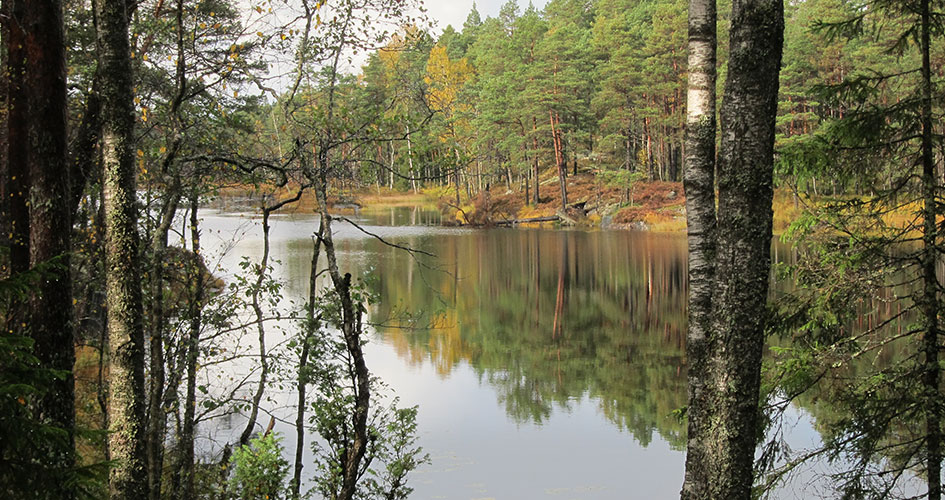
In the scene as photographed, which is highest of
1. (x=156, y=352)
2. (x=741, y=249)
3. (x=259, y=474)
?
(x=741, y=249)

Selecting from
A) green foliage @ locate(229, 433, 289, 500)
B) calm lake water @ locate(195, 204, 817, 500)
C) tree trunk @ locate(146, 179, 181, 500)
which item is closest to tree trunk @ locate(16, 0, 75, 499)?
tree trunk @ locate(146, 179, 181, 500)

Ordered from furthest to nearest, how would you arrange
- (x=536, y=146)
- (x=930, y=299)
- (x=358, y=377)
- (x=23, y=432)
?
(x=536, y=146) < (x=358, y=377) < (x=930, y=299) < (x=23, y=432)

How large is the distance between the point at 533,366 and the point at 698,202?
1056 centimetres

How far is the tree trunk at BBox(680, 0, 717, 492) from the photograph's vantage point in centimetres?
541

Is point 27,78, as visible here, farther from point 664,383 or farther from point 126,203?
point 664,383

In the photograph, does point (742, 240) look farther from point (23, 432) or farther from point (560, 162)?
point (560, 162)

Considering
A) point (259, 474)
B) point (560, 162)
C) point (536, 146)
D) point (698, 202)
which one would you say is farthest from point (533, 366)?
point (536, 146)

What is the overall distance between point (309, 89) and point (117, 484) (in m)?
6.37

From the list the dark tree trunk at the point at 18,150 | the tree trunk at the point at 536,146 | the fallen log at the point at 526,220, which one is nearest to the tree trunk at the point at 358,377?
the dark tree trunk at the point at 18,150

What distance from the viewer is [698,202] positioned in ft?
18.4

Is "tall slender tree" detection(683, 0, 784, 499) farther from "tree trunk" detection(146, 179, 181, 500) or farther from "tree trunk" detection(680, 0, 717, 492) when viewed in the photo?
"tree trunk" detection(146, 179, 181, 500)

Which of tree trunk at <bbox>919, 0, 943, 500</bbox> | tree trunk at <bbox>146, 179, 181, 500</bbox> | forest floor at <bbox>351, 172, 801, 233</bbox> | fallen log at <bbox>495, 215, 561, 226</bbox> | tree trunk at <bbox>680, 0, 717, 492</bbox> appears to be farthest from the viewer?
fallen log at <bbox>495, 215, 561, 226</bbox>

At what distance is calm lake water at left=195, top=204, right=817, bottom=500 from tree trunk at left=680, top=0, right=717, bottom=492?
3088mm

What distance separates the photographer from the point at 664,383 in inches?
566
